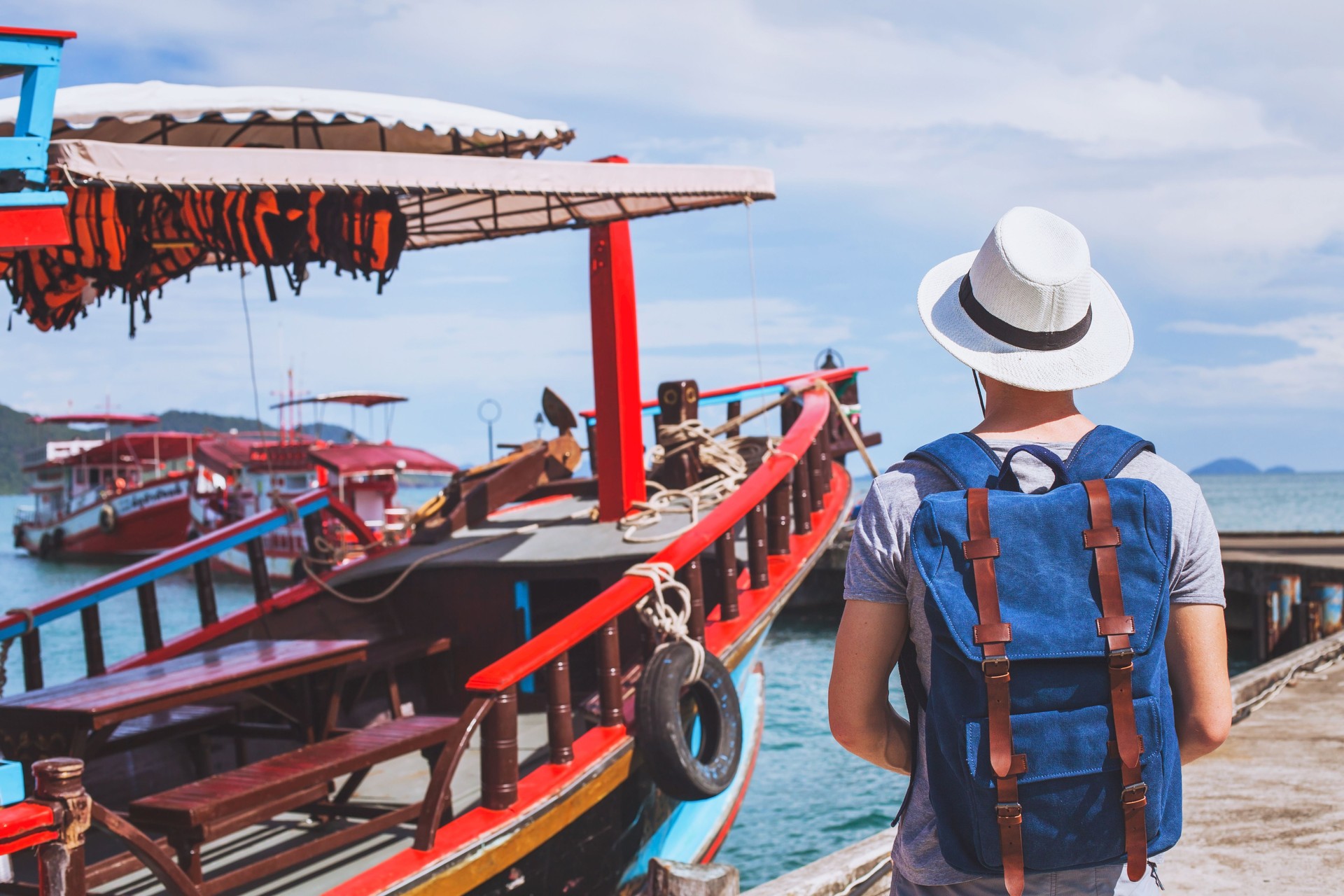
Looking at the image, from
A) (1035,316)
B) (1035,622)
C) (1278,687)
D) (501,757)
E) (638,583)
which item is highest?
(1035,316)

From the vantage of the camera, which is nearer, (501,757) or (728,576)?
(501,757)

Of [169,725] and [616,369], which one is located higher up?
[616,369]

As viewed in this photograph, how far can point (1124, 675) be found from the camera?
4.90 feet

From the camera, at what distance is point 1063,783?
4.91 ft

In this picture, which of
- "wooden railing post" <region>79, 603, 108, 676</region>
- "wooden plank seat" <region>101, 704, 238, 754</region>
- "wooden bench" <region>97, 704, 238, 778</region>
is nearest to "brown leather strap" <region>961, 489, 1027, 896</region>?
"wooden bench" <region>97, 704, 238, 778</region>

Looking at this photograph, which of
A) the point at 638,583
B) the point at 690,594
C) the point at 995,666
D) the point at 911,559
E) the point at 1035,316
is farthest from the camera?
the point at 690,594

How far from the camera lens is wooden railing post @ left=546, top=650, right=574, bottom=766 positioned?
13.7ft

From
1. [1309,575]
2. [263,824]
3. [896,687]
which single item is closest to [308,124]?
[263,824]

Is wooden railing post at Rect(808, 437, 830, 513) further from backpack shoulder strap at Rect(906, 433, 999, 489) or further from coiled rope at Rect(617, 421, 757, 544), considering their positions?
backpack shoulder strap at Rect(906, 433, 999, 489)

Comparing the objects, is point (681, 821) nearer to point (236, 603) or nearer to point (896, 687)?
point (896, 687)

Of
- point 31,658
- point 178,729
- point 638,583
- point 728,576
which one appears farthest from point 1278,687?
point 31,658

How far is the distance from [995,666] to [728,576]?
3.93 m

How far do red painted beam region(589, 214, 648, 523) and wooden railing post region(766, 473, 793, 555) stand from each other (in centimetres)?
93

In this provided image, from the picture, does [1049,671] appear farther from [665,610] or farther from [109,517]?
[109,517]
